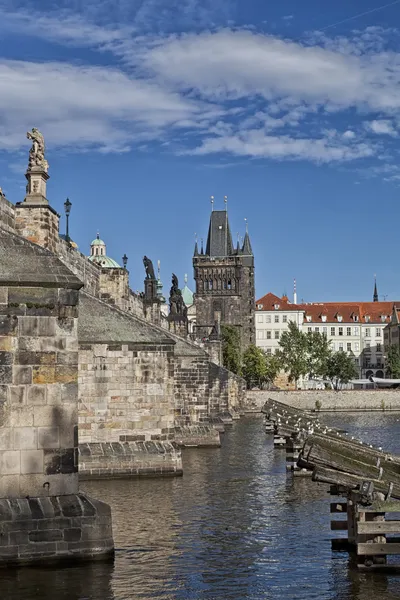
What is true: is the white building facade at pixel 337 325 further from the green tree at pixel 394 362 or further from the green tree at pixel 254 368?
the green tree at pixel 254 368

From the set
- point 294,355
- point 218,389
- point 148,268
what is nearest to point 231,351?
point 294,355

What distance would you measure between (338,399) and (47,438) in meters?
78.2

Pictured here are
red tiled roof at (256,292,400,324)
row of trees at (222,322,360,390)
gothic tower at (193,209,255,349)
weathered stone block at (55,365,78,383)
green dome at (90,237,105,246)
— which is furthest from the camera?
red tiled roof at (256,292,400,324)

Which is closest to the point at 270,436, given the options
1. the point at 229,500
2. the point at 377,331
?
the point at 229,500

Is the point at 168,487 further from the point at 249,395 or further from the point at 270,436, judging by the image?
the point at 249,395

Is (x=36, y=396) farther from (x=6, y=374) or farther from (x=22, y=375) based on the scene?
(x=6, y=374)

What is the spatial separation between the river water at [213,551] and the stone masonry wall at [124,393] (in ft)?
5.29

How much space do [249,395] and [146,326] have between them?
62.2m

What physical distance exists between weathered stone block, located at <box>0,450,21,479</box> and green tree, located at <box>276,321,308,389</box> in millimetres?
98718

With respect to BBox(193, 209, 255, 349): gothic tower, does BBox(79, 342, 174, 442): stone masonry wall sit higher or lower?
lower

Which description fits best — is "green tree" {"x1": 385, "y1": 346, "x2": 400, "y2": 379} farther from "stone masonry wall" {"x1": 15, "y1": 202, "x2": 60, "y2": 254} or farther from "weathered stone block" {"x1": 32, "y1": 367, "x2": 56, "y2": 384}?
"weathered stone block" {"x1": 32, "y1": 367, "x2": 56, "y2": 384}

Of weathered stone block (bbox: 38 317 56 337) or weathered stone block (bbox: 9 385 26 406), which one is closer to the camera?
Result: weathered stone block (bbox: 9 385 26 406)

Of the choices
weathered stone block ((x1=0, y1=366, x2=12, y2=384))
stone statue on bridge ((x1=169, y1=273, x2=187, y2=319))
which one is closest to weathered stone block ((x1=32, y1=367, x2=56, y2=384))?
weathered stone block ((x1=0, y1=366, x2=12, y2=384))

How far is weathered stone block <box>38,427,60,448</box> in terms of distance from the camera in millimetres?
13227
